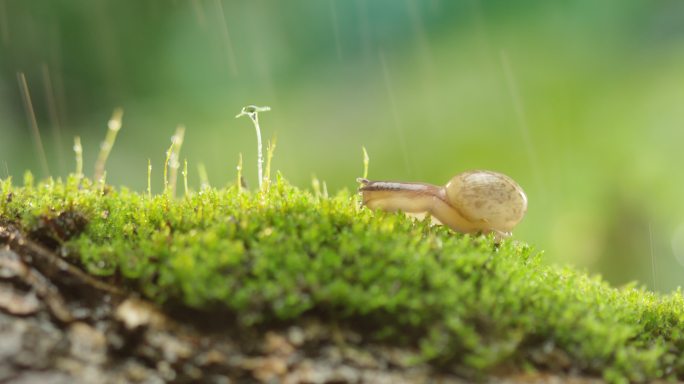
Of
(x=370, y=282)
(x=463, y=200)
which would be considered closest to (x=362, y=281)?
(x=370, y=282)

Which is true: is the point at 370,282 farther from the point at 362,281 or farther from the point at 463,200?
the point at 463,200

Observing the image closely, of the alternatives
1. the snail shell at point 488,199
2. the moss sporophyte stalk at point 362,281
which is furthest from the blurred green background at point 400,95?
the moss sporophyte stalk at point 362,281

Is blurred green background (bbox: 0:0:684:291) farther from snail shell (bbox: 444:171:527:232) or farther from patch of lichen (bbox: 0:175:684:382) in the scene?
patch of lichen (bbox: 0:175:684:382)

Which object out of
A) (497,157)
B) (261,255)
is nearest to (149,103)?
(497,157)

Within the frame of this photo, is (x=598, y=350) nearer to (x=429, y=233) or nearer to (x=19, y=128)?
(x=429, y=233)

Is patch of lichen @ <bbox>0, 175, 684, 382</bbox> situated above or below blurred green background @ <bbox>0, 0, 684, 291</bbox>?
below

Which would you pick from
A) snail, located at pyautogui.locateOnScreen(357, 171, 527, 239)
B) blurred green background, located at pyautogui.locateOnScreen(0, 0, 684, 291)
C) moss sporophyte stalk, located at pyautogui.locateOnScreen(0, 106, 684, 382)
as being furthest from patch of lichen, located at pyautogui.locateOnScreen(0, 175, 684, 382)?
blurred green background, located at pyautogui.locateOnScreen(0, 0, 684, 291)

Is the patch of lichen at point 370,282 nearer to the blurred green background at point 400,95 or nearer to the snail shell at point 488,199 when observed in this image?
the snail shell at point 488,199
